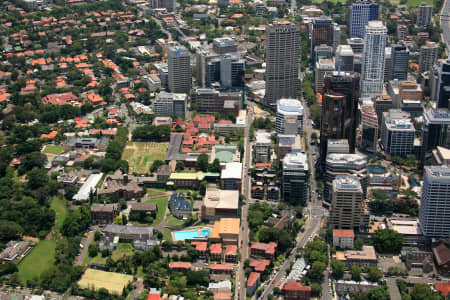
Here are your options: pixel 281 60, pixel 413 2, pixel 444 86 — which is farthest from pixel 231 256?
pixel 413 2

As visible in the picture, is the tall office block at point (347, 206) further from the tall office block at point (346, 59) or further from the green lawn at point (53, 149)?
the tall office block at point (346, 59)

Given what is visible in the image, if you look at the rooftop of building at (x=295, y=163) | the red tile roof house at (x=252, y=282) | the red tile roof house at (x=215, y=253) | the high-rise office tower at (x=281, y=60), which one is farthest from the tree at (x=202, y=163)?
the red tile roof house at (x=252, y=282)

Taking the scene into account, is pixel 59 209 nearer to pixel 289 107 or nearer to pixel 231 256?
pixel 231 256

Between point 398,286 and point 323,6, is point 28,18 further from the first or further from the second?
point 398,286

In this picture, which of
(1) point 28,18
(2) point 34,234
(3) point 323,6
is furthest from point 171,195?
(3) point 323,6

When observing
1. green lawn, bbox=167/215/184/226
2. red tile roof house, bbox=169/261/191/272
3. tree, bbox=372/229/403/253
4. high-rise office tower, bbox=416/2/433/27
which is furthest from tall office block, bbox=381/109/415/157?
high-rise office tower, bbox=416/2/433/27

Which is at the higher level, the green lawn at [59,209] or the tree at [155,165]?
the tree at [155,165]
